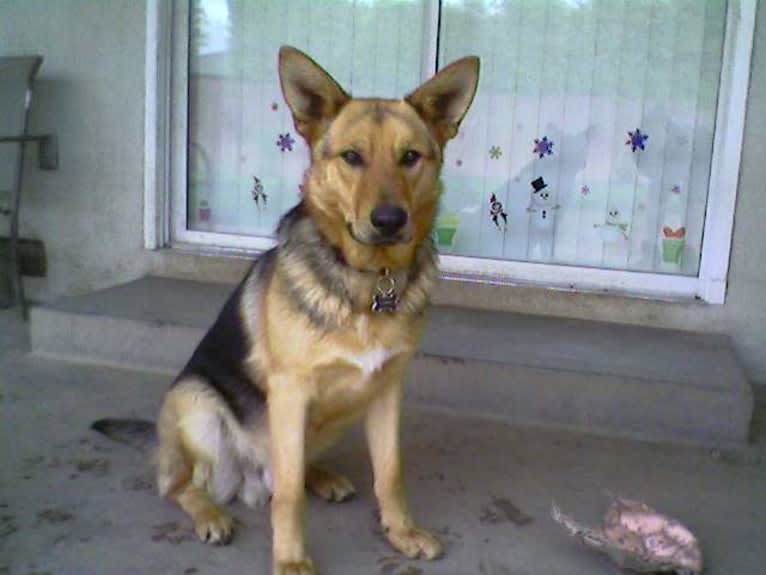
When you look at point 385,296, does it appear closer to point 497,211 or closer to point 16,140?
point 497,211

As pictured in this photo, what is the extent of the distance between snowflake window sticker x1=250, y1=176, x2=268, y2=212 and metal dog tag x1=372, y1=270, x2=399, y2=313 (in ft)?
9.91

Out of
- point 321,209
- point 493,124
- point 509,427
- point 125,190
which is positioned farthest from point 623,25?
point 125,190

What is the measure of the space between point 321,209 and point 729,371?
2361 mm

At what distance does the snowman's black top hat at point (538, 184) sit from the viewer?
4887 millimetres

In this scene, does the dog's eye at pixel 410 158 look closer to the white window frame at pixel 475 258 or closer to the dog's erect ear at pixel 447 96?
the dog's erect ear at pixel 447 96

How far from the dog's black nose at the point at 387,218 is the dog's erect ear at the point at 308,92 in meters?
0.40

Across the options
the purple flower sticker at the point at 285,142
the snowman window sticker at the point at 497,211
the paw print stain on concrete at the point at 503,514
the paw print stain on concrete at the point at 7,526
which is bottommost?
the paw print stain on concrete at the point at 7,526

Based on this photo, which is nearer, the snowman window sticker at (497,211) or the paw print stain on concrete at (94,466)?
the paw print stain on concrete at (94,466)

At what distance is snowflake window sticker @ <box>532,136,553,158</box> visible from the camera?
15.9 feet

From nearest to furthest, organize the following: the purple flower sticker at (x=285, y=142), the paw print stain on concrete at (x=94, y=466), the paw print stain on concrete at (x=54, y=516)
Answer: the paw print stain on concrete at (x=54, y=516)
the paw print stain on concrete at (x=94, y=466)
the purple flower sticker at (x=285, y=142)

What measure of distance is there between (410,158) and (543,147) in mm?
2607

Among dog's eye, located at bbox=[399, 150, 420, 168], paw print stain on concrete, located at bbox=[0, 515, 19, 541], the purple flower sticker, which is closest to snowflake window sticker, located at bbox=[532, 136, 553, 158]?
the purple flower sticker

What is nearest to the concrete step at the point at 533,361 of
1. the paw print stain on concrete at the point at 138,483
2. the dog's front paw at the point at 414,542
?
the paw print stain on concrete at the point at 138,483

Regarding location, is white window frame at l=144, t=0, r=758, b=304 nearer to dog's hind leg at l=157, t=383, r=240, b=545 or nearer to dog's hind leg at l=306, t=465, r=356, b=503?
dog's hind leg at l=306, t=465, r=356, b=503
